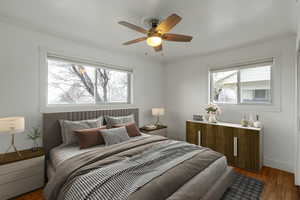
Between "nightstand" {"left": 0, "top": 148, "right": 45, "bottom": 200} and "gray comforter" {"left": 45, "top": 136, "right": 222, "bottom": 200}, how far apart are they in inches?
28.2

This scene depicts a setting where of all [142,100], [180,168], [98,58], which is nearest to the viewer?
[180,168]

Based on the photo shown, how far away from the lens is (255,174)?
268cm

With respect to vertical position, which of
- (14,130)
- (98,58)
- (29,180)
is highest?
(98,58)

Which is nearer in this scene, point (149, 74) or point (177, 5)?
point (177, 5)

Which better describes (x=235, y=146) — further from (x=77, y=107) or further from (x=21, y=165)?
(x=21, y=165)

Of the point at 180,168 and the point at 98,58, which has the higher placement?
the point at 98,58

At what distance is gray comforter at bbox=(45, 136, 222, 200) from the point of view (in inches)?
51.5

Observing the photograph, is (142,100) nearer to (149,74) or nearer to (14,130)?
(149,74)

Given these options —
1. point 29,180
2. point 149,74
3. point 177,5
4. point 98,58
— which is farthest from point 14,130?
point 149,74

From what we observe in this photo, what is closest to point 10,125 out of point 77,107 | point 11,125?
point 11,125

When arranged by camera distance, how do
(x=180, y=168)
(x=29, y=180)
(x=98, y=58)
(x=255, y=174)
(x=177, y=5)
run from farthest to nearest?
(x=98, y=58)
(x=255, y=174)
(x=29, y=180)
(x=177, y=5)
(x=180, y=168)

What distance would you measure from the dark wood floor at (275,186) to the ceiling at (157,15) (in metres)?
2.47

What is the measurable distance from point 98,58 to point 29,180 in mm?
2423

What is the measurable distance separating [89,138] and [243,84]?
3344mm
